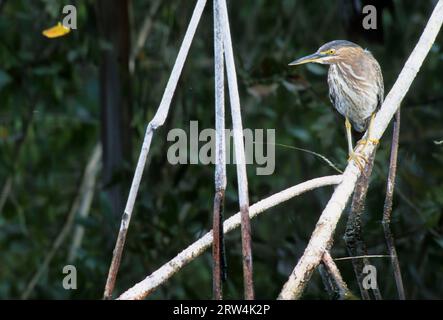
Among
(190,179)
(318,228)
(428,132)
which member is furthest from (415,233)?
(318,228)

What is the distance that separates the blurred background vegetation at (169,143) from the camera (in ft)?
10.9

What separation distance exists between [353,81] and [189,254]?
0.87m

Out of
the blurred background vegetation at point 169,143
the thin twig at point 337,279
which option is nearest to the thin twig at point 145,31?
the blurred background vegetation at point 169,143

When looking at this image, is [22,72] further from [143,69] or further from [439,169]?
[439,169]

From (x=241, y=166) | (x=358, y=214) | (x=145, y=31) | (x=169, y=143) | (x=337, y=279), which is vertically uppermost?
(x=145, y=31)

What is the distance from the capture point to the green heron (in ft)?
7.68

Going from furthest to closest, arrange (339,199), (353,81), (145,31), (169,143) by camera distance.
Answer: (145,31), (169,143), (353,81), (339,199)

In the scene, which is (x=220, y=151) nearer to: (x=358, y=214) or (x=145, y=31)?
(x=358, y=214)

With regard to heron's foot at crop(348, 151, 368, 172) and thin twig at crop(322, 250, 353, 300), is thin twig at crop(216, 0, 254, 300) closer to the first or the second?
thin twig at crop(322, 250, 353, 300)

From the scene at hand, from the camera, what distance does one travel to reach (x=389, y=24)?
4047 mm

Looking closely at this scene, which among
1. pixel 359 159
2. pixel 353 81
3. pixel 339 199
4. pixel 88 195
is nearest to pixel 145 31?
pixel 88 195

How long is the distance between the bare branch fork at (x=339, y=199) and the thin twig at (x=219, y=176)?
Result: 143 millimetres

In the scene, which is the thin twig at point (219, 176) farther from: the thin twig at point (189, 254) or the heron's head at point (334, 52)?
the heron's head at point (334, 52)

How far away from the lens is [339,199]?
193 cm
